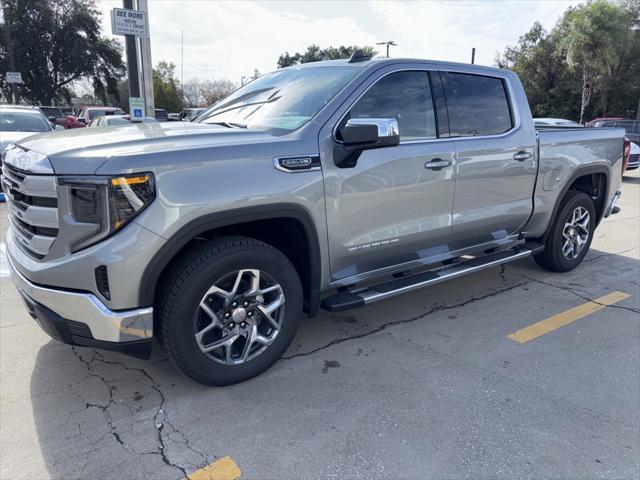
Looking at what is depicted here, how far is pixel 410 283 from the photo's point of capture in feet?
12.1

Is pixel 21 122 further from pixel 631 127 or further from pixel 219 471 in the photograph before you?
pixel 631 127

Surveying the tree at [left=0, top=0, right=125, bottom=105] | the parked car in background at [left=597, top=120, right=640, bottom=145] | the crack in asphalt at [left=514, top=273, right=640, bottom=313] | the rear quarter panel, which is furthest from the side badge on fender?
the tree at [left=0, top=0, right=125, bottom=105]

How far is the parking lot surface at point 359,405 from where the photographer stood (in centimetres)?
243

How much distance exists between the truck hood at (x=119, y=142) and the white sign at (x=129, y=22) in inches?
280

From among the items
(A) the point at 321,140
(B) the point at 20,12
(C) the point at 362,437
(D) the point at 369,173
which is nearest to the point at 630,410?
(C) the point at 362,437

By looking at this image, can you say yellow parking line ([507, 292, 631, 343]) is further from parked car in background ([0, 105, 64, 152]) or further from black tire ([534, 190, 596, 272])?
parked car in background ([0, 105, 64, 152])

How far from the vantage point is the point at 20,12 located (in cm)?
3444

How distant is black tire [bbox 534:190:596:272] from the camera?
511 cm

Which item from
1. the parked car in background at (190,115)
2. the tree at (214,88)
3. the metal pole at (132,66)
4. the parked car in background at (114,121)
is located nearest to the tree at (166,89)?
the tree at (214,88)

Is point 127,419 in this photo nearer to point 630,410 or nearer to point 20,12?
point 630,410

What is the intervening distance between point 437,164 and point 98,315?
98.9 inches

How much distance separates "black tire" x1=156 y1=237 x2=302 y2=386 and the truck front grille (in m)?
0.64

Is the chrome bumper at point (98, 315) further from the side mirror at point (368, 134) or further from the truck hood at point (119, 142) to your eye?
the side mirror at point (368, 134)

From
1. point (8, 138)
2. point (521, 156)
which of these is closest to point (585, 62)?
point (521, 156)
